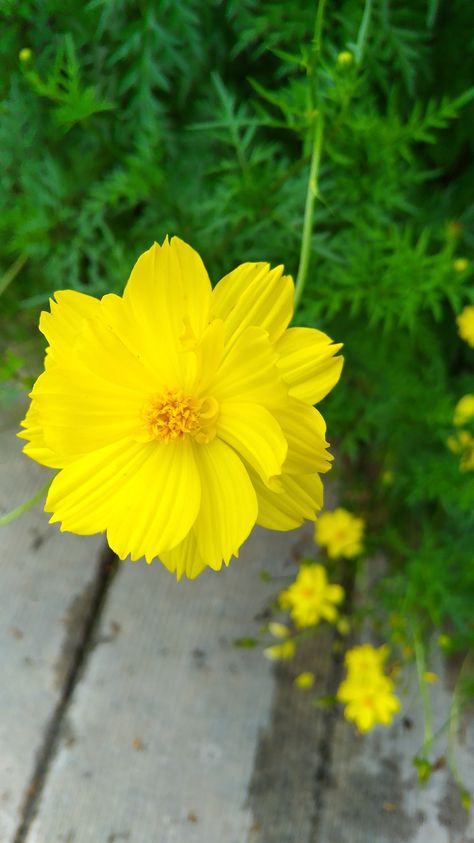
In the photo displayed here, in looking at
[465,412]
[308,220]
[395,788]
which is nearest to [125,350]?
[308,220]

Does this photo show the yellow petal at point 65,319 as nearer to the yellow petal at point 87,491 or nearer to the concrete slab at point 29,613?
the yellow petal at point 87,491

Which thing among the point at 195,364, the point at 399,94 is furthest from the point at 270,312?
the point at 399,94

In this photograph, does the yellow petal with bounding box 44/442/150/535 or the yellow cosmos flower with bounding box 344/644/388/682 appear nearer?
the yellow petal with bounding box 44/442/150/535

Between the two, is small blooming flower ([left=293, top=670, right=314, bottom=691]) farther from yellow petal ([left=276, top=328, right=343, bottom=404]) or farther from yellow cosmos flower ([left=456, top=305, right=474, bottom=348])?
yellow petal ([left=276, top=328, right=343, bottom=404])

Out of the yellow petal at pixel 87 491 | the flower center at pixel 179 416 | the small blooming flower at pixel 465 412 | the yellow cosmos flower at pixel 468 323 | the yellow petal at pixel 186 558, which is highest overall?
the flower center at pixel 179 416

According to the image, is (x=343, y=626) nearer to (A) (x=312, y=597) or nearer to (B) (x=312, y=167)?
(A) (x=312, y=597)

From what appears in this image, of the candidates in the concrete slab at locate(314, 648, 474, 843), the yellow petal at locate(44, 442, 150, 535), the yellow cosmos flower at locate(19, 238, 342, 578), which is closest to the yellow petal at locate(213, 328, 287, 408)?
the yellow cosmos flower at locate(19, 238, 342, 578)

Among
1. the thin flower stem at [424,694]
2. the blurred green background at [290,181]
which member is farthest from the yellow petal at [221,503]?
the thin flower stem at [424,694]
